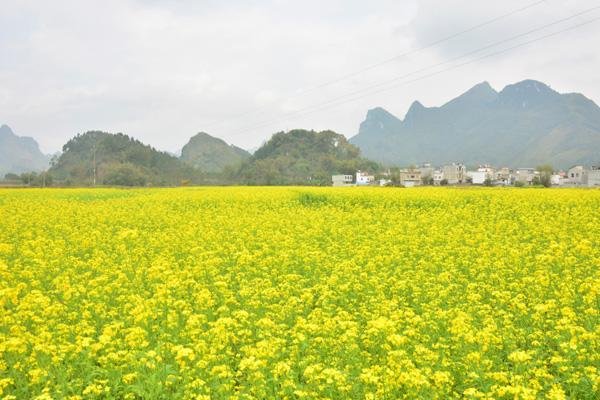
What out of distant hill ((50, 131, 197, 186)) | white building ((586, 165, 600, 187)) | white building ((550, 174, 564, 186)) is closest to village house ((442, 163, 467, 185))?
white building ((550, 174, 564, 186))

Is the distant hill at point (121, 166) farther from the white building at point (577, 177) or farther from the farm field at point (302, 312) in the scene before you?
the white building at point (577, 177)

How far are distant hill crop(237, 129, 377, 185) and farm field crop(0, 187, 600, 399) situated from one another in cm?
9035

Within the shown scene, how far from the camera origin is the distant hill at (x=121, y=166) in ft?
335

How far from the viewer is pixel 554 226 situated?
643 inches

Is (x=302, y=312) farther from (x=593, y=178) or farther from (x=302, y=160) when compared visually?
(x=302, y=160)

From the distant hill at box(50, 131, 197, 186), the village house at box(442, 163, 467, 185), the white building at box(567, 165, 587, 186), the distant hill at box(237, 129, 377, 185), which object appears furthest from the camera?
the village house at box(442, 163, 467, 185)

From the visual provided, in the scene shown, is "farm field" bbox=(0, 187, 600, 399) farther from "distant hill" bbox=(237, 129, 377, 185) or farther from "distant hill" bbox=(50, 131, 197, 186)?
"distant hill" bbox=(237, 129, 377, 185)

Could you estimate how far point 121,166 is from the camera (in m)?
106

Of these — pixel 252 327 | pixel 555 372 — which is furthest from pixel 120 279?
pixel 555 372

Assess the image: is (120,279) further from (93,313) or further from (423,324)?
(423,324)

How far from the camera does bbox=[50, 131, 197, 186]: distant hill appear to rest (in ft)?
335

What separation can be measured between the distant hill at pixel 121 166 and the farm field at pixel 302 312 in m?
87.4

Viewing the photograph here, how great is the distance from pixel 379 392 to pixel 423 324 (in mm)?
Answer: 2205

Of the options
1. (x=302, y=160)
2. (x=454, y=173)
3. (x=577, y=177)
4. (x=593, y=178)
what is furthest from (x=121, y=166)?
(x=577, y=177)
